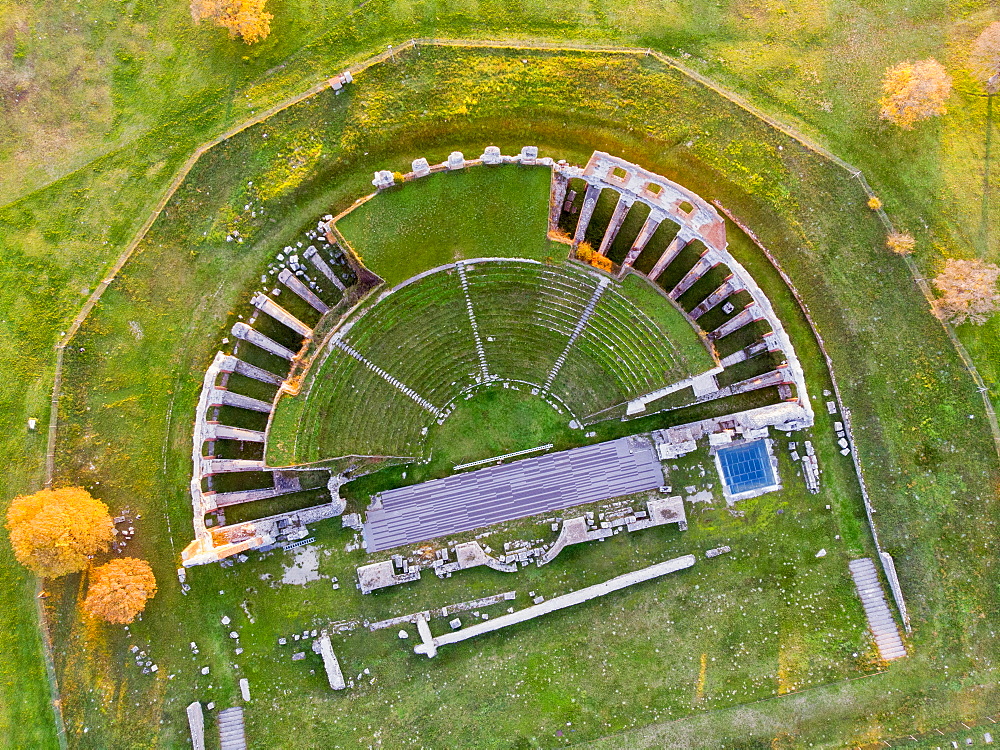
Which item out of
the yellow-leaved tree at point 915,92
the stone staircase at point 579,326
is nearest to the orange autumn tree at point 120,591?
the stone staircase at point 579,326

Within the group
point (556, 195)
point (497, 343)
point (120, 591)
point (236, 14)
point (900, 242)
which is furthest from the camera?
point (497, 343)

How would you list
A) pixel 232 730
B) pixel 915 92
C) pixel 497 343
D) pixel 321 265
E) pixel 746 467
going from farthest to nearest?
pixel 497 343 → pixel 321 265 → pixel 746 467 → pixel 915 92 → pixel 232 730

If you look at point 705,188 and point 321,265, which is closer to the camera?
point 321,265

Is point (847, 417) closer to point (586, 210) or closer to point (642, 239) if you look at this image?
point (642, 239)

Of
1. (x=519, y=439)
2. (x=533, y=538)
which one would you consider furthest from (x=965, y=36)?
(x=533, y=538)

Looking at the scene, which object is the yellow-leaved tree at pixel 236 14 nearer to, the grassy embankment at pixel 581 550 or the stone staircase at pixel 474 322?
the grassy embankment at pixel 581 550

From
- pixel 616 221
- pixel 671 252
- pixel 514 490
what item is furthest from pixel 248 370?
pixel 671 252

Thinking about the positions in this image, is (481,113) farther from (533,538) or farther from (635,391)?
(533,538)
